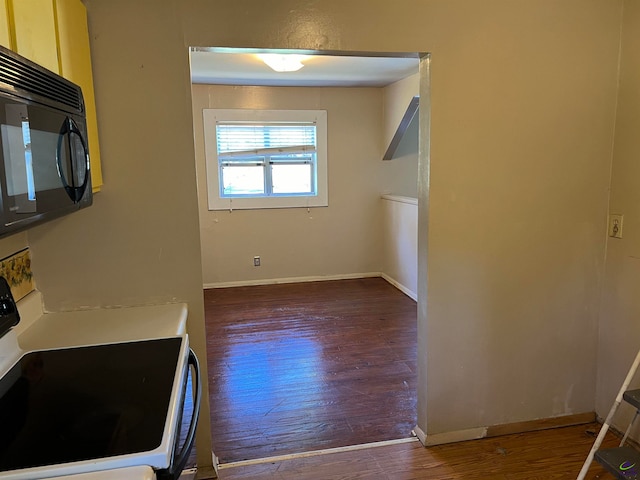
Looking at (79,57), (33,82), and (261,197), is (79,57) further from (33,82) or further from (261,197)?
(261,197)

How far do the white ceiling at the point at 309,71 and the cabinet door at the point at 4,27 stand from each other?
106 inches

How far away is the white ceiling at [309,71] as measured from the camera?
3.93 m

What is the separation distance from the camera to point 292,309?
470cm

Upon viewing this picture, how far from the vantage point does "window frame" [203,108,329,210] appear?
5281 mm

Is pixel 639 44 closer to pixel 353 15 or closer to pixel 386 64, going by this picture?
pixel 353 15

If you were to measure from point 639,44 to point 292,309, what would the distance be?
3.49 m

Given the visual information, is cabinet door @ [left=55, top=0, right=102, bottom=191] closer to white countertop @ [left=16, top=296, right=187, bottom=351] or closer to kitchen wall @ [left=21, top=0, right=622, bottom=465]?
kitchen wall @ [left=21, top=0, right=622, bottom=465]

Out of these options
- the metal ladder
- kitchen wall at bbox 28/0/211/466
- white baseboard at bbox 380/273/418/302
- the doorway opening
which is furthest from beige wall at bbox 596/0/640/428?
white baseboard at bbox 380/273/418/302

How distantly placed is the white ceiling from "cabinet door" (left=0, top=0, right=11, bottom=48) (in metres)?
2.69

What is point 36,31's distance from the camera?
4.01 ft

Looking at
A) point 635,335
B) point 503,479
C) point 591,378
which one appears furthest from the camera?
point 591,378

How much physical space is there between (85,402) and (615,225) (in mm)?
2387

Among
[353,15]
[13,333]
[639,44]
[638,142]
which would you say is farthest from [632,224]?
[13,333]

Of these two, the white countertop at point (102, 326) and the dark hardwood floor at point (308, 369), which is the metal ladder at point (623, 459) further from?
the white countertop at point (102, 326)
